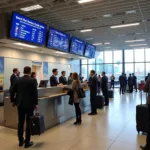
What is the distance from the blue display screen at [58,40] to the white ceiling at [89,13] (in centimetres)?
65

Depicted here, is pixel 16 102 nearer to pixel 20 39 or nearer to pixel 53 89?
pixel 53 89

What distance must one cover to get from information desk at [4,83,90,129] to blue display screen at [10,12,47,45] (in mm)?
2316

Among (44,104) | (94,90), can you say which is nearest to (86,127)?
(44,104)

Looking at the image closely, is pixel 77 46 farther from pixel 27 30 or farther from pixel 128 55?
pixel 128 55

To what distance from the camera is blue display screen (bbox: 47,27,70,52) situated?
7441mm

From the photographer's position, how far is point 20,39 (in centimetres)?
608

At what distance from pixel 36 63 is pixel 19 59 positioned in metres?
1.35

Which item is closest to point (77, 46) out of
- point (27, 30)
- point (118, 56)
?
point (27, 30)

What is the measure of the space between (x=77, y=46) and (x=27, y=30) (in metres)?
3.84

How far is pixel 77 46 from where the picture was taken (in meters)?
9.64

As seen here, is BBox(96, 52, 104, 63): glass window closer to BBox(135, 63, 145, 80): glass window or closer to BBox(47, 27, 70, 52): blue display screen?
BBox(135, 63, 145, 80): glass window

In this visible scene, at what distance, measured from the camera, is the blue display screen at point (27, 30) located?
576 centimetres

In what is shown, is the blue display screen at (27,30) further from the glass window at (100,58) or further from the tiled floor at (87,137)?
the glass window at (100,58)

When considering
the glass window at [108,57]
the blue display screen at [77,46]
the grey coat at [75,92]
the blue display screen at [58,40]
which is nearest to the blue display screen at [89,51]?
the blue display screen at [77,46]
